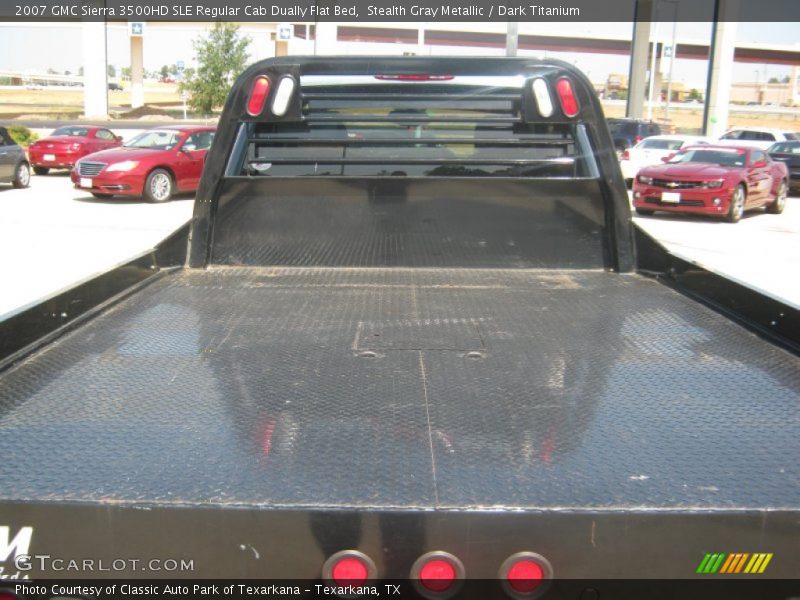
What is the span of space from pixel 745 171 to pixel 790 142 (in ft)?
26.8

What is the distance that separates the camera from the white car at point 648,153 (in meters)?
22.1

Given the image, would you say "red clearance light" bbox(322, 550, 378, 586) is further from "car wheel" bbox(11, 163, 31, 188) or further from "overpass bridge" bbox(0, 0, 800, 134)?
"car wheel" bbox(11, 163, 31, 188)

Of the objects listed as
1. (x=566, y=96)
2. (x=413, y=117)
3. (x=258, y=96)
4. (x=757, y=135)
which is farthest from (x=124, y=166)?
(x=757, y=135)

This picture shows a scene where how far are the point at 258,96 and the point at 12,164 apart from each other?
19590 mm

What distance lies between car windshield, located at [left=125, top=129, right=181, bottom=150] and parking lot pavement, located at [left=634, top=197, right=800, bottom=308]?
35.7 ft

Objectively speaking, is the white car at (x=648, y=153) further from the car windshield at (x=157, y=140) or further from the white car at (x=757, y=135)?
the car windshield at (x=157, y=140)

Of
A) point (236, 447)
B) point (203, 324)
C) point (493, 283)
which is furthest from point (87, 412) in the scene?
point (493, 283)

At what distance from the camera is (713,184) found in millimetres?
16906

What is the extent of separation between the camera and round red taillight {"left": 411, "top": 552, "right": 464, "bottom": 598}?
1.40 metres

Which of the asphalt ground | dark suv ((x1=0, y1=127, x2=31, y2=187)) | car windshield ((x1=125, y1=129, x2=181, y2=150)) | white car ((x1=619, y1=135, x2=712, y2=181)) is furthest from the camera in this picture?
white car ((x1=619, y1=135, x2=712, y2=181))

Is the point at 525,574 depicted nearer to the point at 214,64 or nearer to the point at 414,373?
the point at 414,373

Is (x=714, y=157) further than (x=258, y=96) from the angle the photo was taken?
Yes

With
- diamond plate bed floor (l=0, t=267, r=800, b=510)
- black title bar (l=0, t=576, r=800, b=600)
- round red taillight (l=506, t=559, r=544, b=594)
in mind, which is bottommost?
black title bar (l=0, t=576, r=800, b=600)

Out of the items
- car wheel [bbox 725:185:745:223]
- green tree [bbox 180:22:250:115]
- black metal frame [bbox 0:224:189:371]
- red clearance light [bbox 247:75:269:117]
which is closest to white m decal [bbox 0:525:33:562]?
black metal frame [bbox 0:224:189:371]
